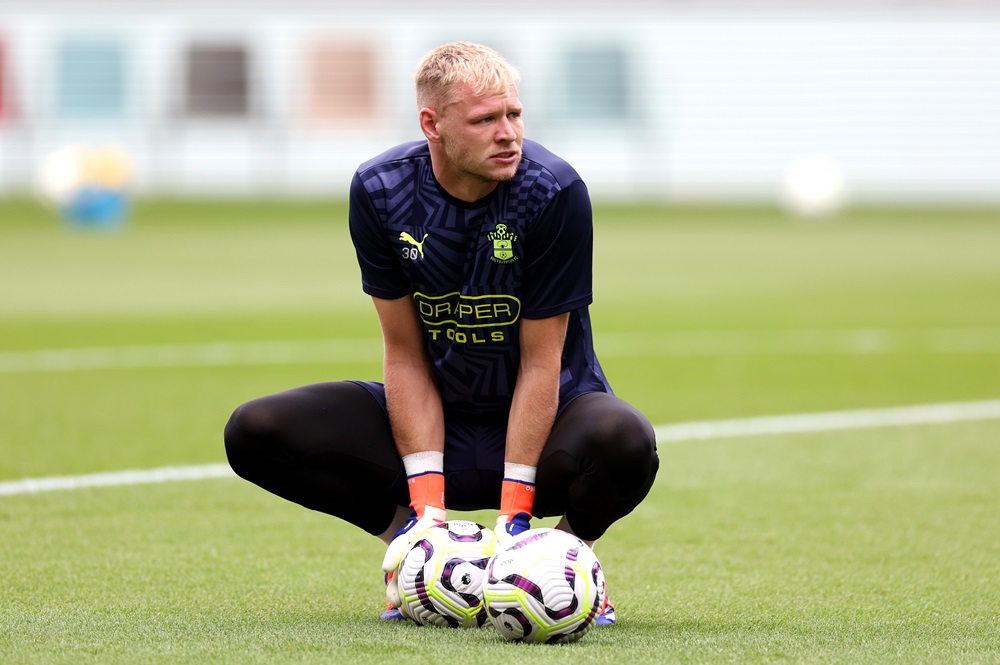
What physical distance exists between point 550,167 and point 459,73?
1.29ft

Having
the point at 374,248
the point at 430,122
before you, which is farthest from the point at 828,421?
the point at 430,122

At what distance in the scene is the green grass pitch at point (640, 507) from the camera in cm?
430

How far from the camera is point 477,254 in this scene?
462cm

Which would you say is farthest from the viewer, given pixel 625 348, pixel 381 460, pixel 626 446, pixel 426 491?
pixel 625 348

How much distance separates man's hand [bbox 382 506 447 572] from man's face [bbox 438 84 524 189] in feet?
3.29

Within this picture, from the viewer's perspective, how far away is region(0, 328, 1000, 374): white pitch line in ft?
35.7

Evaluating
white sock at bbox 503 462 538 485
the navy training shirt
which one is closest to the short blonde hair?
the navy training shirt

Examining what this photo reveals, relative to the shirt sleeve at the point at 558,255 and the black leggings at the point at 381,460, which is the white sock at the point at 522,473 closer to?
the black leggings at the point at 381,460

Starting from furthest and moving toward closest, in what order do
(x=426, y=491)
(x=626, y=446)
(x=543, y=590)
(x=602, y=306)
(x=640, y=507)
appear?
(x=602, y=306)
(x=640, y=507)
(x=426, y=491)
(x=626, y=446)
(x=543, y=590)

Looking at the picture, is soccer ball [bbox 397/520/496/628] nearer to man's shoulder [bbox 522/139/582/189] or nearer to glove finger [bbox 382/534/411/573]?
glove finger [bbox 382/534/411/573]

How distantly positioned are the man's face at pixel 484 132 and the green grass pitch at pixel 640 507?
133cm

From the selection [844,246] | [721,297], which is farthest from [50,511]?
[844,246]

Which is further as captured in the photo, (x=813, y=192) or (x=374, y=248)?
(x=813, y=192)

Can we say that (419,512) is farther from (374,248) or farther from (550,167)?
(550,167)
